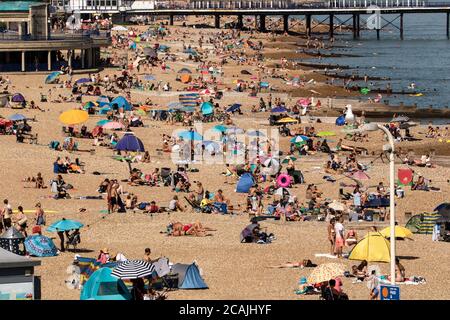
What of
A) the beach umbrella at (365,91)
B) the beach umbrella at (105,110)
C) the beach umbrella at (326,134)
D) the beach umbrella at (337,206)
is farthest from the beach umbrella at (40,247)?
the beach umbrella at (365,91)

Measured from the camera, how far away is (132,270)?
16.0 metres

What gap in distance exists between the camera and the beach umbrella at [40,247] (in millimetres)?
19828

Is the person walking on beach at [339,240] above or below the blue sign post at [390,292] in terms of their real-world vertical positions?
below

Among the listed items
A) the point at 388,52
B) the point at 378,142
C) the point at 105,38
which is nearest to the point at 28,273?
the point at 378,142

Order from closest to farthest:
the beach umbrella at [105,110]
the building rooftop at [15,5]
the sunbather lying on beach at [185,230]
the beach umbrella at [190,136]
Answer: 1. the sunbather lying on beach at [185,230]
2. the beach umbrella at [190,136]
3. the beach umbrella at [105,110]
4. the building rooftop at [15,5]

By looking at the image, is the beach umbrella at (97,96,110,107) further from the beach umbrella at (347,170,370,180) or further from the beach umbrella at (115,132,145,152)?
the beach umbrella at (347,170,370,180)

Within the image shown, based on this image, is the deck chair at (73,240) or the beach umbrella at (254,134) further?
the beach umbrella at (254,134)

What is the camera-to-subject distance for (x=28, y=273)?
47.5 feet

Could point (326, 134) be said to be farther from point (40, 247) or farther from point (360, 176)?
point (40, 247)

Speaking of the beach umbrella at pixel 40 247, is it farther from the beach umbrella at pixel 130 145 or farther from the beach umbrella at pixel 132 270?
the beach umbrella at pixel 130 145

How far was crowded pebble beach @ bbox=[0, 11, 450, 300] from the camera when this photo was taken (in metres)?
19.3

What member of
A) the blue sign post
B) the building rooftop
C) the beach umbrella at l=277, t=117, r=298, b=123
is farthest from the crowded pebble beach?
the building rooftop

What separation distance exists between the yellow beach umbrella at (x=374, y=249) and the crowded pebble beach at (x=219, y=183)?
0.14 ft

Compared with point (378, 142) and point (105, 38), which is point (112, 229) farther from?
point (105, 38)
